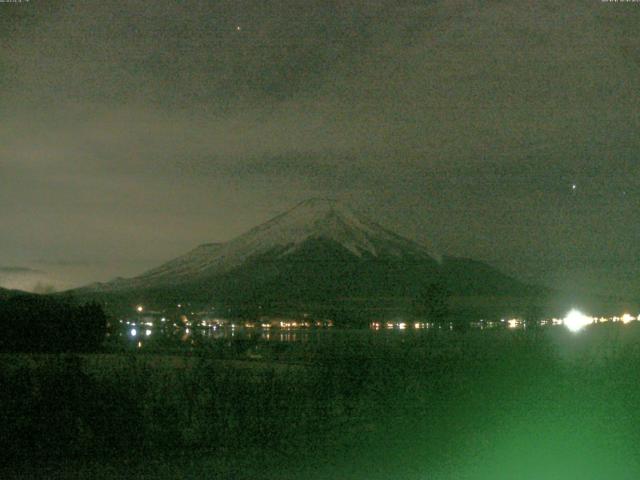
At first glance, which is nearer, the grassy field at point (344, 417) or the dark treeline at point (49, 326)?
the grassy field at point (344, 417)

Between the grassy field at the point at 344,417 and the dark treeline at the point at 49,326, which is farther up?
the dark treeline at the point at 49,326

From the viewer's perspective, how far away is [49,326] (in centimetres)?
3806

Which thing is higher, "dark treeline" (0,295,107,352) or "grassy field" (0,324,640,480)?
"dark treeline" (0,295,107,352)

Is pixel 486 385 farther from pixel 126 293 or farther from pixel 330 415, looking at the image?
pixel 126 293

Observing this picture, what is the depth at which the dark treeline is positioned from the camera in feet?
118

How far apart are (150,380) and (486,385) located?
511cm

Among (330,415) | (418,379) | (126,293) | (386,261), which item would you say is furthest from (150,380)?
(126,293)

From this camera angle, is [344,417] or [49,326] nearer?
[344,417]

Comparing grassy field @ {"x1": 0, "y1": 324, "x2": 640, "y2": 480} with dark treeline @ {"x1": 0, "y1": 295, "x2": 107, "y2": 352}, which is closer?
grassy field @ {"x1": 0, "y1": 324, "x2": 640, "y2": 480}

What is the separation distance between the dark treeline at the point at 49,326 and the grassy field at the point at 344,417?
21.9m

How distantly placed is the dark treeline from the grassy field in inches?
864

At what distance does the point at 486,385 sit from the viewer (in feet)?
46.6

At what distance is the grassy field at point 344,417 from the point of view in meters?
11.5

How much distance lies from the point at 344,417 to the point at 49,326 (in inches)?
1060
